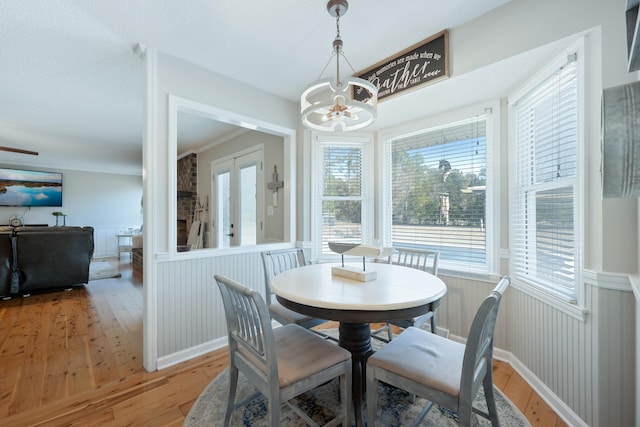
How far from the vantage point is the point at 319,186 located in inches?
129

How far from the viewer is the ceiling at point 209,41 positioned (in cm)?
182

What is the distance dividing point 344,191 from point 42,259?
4527 millimetres

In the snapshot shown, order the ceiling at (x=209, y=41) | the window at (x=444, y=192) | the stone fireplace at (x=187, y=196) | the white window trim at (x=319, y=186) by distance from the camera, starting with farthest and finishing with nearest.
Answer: the stone fireplace at (x=187, y=196)
the white window trim at (x=319, y=186)
the window at (x=444, y=192)
the ceiling at (x=209, y=41)

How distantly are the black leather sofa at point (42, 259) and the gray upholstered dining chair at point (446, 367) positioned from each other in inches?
199

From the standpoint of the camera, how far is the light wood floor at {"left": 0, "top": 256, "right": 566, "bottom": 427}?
167 centimetres

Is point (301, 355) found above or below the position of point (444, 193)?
below

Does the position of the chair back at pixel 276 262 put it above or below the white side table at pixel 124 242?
above

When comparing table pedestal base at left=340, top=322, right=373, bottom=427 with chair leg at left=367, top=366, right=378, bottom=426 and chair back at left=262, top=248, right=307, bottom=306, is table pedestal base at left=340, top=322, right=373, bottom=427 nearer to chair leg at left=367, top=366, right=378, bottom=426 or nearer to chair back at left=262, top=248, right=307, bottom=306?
chair leg at left=367, top=366, right=378, bottom=426

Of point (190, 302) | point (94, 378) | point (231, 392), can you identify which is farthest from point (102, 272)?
point (231, 392)

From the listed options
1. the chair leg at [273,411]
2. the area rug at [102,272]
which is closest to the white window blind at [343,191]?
the chair leg at [273,411]

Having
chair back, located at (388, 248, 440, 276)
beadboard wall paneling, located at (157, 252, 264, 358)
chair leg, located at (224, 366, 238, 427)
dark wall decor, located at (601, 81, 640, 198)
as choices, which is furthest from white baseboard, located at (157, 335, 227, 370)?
dark wall decor, located at (601, 81, 640, 198)

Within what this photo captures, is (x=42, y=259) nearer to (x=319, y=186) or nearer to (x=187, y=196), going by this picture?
(x=187, y=196)

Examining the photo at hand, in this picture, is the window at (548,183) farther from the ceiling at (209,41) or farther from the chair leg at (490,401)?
the chair leg at (490,401)

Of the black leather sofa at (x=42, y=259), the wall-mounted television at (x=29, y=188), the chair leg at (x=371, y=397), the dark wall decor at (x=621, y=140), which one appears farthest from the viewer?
the wall-mounted television at (x=29, y=188)
